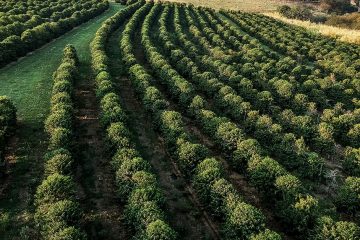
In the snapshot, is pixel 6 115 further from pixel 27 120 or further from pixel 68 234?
pixel 68 234

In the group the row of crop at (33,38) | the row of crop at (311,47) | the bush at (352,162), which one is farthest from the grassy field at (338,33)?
the bush at (352,162)

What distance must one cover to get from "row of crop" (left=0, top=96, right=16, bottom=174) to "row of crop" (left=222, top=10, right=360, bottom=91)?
4101 cm

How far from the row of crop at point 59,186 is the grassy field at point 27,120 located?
5.79 ft

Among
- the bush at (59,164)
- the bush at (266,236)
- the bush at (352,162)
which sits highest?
the bush at (59,164)

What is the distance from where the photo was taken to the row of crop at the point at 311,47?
5677cm

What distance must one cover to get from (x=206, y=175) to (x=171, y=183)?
185 inches

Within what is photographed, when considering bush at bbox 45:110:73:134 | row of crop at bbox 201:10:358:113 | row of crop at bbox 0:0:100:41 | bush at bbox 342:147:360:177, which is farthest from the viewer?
row of crop at bbox 0:0:100:41

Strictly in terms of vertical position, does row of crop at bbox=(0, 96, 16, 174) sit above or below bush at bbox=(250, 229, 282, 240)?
above

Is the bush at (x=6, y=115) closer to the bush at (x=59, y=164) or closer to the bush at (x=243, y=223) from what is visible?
the bush at (x=59, y=164)

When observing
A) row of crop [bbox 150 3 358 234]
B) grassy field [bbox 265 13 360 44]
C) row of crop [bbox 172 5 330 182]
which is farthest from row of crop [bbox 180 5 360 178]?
grassy field [bbox 265 13 360 44]

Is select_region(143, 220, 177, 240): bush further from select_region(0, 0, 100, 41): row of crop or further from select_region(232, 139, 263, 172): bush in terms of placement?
select_region(0, 0, 100, 41): row of crop

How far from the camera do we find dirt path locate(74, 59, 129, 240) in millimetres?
25141

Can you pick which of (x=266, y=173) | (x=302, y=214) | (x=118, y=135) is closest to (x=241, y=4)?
(x=118, y=135)

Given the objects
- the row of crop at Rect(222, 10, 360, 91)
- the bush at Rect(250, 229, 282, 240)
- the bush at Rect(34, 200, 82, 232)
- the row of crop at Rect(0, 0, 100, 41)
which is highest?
the row of crop at Rect(0, 0, 100, 41)
